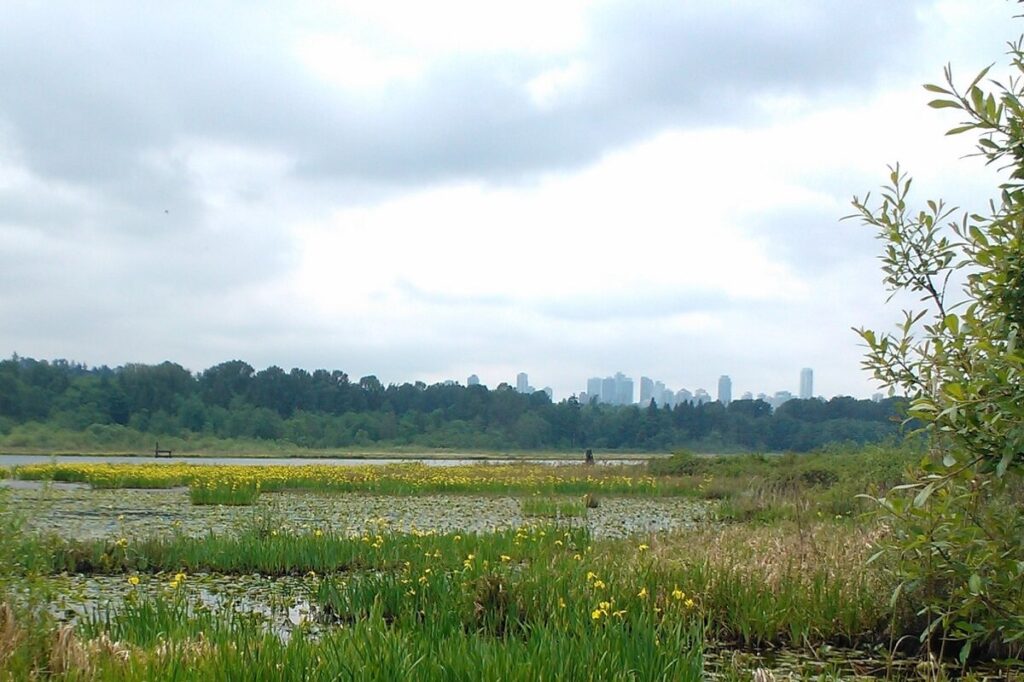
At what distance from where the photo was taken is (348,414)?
100 meters

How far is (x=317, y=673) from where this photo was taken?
4551 mm

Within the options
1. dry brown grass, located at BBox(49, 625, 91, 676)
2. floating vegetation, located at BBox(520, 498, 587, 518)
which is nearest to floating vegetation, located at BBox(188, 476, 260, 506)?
floating vegetation, located at BBox(520, 498, 587, 518)

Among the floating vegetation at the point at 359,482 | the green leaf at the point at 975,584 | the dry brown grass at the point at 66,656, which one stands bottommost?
the floating vegetation at the point at 359,482

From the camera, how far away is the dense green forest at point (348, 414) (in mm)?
76188

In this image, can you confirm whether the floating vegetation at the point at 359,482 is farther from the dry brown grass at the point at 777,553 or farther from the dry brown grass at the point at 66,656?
the dry brown grass at the point at 66,656

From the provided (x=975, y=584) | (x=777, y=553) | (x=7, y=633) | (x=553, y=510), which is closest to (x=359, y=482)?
(x=553, y=510)

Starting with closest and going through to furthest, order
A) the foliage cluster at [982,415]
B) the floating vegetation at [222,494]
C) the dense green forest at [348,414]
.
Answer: the foliage cluster at [982,415]
the floating vegetation at [222,494]
the dense green forest at [348,414]

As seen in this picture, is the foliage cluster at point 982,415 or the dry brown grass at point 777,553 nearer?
the foliage cluster at point 982,415

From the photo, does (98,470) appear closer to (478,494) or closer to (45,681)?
(478,494)

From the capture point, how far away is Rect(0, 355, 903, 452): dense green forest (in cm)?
7619

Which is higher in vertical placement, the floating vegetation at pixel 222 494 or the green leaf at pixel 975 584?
the green leaf at pixel 975 584

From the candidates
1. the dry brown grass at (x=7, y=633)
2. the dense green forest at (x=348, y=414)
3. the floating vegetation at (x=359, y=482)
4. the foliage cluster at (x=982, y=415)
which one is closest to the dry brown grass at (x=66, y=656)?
the dry brown grass at (x=7, y=633)

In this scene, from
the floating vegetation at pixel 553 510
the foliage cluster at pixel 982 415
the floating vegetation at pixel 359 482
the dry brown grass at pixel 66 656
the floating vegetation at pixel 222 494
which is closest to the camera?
the foliage cluster at pixel 982 415

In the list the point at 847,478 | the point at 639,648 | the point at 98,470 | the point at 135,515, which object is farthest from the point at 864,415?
the point at 639,648
